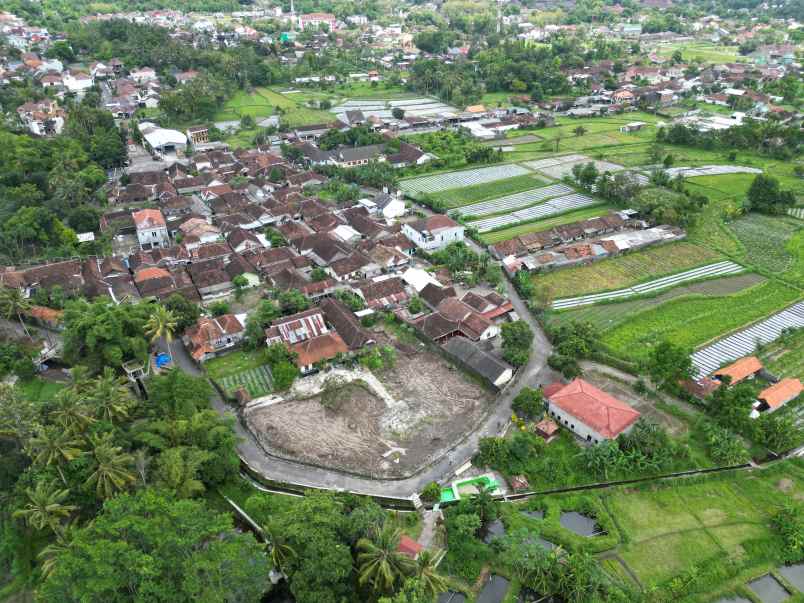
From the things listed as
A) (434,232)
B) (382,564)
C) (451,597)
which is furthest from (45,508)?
(434,232)

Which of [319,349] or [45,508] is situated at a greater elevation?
[45,508]

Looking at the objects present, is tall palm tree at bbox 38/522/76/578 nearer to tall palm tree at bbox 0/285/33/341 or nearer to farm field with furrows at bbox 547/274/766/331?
tall palm tree at bbox 0/285/33/341

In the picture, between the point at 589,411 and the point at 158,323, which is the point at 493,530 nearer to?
the point at 589,411

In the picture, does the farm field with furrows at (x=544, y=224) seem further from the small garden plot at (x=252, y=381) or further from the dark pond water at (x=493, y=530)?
the dark pond water at (x=493, y=530)

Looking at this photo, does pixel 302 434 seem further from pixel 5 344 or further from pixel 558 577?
pixel 5 344

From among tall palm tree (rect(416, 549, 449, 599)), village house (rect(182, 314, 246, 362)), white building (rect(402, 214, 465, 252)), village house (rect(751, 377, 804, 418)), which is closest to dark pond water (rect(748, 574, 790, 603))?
village house (rect(751, 377, 804, 418))

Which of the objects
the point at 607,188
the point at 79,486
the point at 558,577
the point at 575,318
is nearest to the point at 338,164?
the point at 607,188

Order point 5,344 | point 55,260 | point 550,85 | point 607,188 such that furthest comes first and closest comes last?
1. point 550,85
2. point 607,188
3. point 55,260
4. point 5,344
